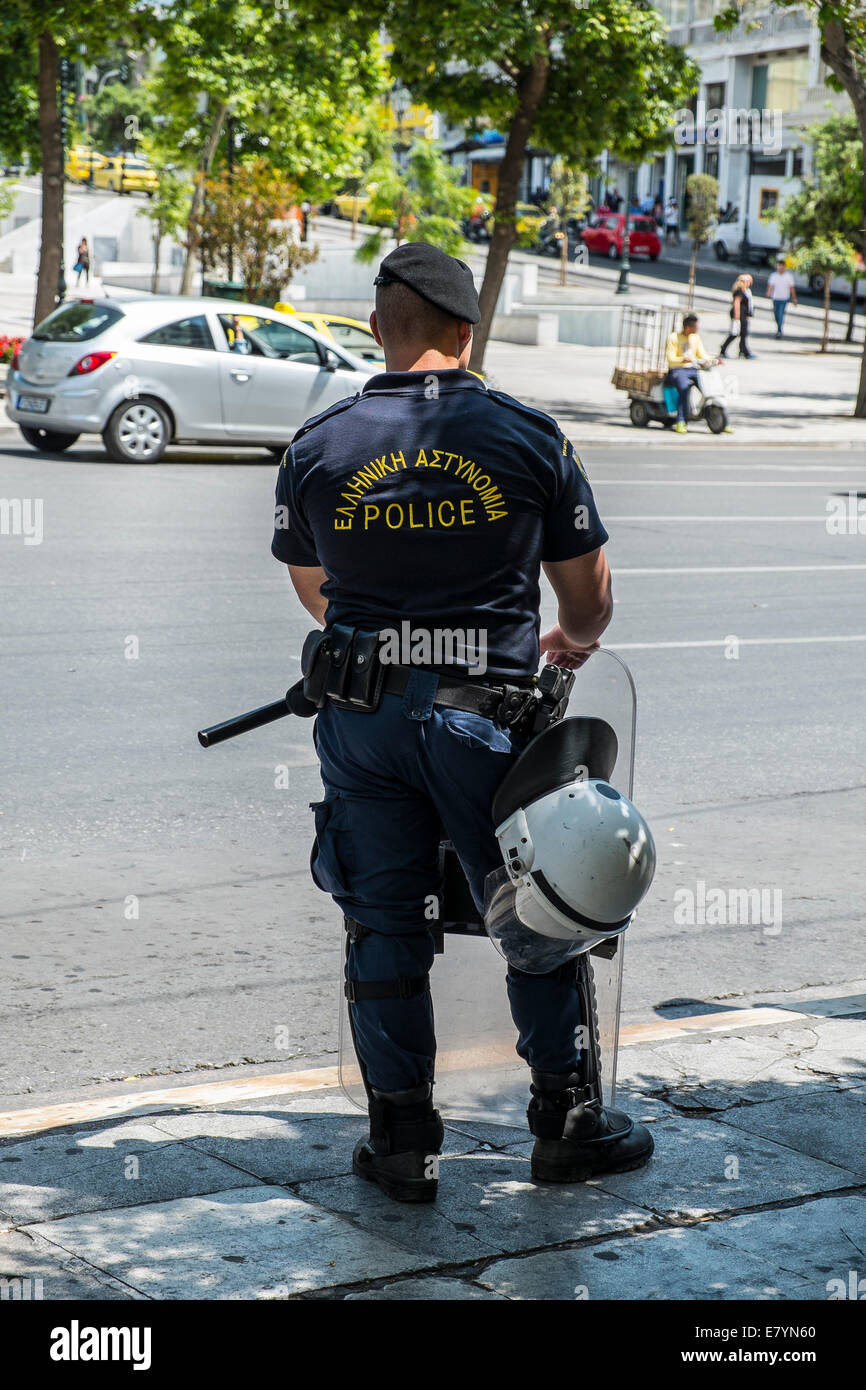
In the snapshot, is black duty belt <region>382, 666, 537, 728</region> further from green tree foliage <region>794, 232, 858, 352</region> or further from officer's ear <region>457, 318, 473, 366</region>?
green tree foliage <region>794, 232, 858, 352</region>

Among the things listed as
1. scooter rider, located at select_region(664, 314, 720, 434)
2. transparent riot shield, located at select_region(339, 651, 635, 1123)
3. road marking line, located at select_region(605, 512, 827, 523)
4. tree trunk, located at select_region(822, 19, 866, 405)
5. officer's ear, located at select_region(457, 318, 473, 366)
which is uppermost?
tree trunk, located at select_region(822, 19, 866, 405)

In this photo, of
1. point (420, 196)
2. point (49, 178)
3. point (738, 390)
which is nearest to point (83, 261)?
point (420, 196)

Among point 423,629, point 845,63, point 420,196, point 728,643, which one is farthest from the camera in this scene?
point 420,196

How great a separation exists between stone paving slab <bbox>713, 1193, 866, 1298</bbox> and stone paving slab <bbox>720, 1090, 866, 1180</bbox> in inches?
8.7

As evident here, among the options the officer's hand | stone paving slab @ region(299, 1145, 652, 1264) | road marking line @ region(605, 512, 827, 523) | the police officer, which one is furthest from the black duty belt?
road marking line @ region(605, 512, 827, 523)

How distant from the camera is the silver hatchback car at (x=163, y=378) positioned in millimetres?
16578

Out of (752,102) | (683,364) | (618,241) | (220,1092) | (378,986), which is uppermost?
(752,102)

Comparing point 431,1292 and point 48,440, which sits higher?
point 48,440

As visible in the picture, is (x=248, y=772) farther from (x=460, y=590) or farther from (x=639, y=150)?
(x=639, y=150)

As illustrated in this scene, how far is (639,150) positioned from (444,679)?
73.7 feet

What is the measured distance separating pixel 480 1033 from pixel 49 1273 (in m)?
1.12

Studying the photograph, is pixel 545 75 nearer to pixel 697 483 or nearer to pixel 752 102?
pixel 697 483

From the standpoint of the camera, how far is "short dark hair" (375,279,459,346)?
3.29 meters

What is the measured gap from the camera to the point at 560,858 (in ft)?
9.91
